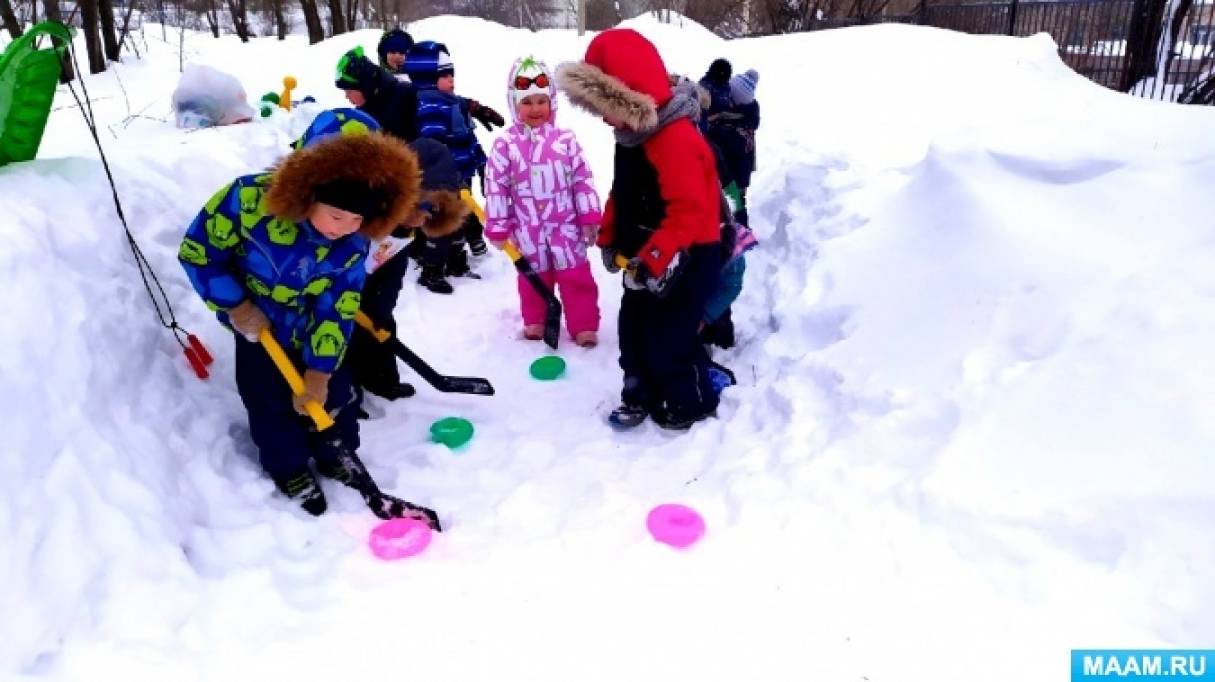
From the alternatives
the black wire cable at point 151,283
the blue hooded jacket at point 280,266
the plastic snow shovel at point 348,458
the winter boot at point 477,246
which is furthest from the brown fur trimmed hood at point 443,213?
the winter boot at point 477,246

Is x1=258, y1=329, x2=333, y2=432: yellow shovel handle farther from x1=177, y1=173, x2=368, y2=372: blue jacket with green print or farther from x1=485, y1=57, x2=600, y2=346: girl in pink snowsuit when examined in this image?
x1=485, y1=57, x2=600, y2=346: girl in pink snowsuit

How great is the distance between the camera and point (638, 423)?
364 centimetres

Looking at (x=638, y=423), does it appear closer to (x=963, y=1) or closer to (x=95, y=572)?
(x=95, y=572)

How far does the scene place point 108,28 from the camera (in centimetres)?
1359

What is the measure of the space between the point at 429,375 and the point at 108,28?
1366cm

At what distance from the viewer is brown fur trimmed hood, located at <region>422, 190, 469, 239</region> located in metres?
3.33

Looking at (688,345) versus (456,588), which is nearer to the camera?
(456,588)

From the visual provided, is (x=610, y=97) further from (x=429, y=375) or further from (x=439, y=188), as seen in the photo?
(x=429, y=375)

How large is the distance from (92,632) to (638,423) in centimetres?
219

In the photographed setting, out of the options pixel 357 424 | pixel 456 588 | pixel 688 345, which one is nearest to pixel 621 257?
pixel 688 345

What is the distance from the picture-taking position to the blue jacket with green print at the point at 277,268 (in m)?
2.68

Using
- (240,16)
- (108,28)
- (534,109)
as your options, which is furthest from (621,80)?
(240,16)

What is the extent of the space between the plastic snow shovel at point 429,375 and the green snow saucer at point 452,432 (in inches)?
11.3

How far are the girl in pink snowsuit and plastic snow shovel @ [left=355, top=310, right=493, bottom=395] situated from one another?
2.77 ft
